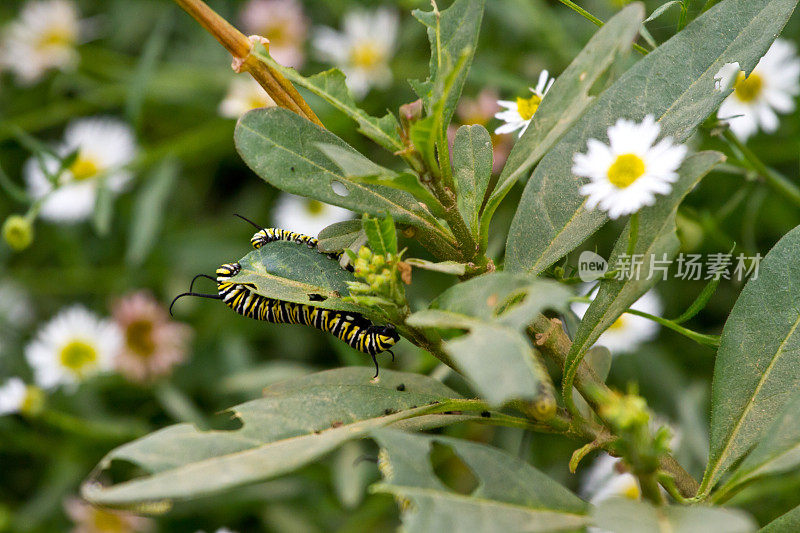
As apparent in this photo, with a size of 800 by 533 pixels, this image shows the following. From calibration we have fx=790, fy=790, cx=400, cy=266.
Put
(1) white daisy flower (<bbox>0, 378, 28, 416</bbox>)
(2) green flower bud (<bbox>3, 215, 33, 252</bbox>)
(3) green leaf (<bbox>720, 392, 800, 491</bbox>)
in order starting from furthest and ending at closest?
(1) white daisy flower (<bbox>0, 378, 28, 416</bbox>), (2) green flower bud (<bbox>3, 215, 33, 252</bbox>), (3) green leaf (<bbox>720, 392, 800, 491</bbox>)

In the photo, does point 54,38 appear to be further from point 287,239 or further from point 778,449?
point 778,449

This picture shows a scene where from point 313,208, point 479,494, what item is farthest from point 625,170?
point 313,208

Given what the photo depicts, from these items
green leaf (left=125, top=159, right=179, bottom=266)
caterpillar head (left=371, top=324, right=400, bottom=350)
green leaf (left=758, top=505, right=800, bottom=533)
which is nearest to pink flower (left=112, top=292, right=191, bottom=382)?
green leaf (left=125, top=159, right=179, bottom=266)

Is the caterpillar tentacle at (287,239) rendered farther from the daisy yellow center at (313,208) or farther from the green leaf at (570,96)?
the daisy yellow center at (313,208)

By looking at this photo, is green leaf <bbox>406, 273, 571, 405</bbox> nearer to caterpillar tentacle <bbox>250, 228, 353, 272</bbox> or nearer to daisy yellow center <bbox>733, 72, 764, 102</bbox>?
caterpillar tentacle <bbox>250, 228, 353, 272</bbox>

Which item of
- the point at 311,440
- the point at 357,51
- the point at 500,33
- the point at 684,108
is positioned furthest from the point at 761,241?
the point at 311,440

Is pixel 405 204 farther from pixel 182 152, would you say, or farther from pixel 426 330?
pixel 182 152
